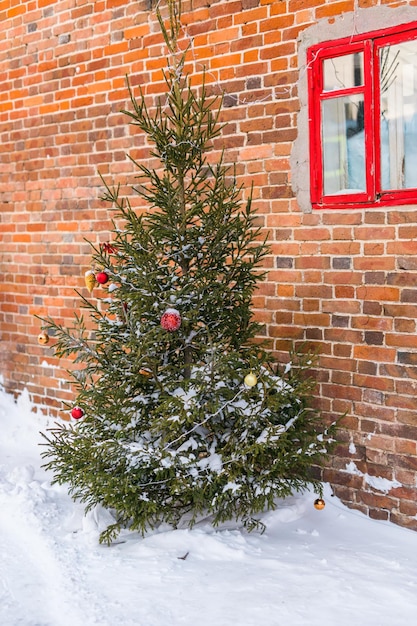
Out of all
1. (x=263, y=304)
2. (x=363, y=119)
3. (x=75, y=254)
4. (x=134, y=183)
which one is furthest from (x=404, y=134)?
(x=75, y=254)

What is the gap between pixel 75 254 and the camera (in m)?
6.47

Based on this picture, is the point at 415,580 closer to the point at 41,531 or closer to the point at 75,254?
the point at 41,531

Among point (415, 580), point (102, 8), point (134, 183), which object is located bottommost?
point (415, 580)

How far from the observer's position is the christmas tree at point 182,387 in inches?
161

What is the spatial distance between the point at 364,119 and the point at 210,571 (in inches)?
114

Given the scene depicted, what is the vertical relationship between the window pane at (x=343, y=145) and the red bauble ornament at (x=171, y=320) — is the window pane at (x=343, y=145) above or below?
above

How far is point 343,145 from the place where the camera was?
466cm

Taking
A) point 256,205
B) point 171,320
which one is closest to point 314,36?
point 256,205

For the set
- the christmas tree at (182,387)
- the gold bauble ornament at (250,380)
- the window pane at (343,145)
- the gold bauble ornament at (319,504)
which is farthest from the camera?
the window pane at (343,145)

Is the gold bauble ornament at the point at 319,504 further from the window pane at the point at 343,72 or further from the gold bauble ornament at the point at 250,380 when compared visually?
the window pane at the point at 343,72

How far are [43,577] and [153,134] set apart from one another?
103 inches

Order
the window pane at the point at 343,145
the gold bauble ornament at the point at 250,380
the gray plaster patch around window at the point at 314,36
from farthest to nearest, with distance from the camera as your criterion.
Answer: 1. the window pane at the point at 343,145
2. the gray plaster patch around window at the point at 314,36
3. the gold bauble ornament at the point at 250,380

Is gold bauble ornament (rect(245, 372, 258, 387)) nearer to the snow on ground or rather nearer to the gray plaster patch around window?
the snow on ground

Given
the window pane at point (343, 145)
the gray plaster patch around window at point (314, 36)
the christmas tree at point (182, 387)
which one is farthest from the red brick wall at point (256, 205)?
the christmas tree at point (182, 387)
